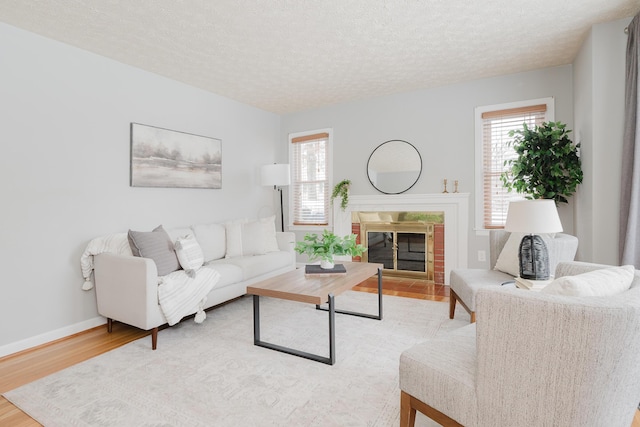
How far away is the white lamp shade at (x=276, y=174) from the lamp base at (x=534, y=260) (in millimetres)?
3259

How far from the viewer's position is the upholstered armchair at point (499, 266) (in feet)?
8.48

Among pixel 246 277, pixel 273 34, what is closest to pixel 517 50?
pixel 273 34

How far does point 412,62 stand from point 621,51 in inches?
69.3

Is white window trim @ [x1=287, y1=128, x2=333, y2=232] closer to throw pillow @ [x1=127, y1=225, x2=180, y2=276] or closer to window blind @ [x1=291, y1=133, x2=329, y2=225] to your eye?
window blind @ [x1=291, y1=133, x2=329, y2=225]

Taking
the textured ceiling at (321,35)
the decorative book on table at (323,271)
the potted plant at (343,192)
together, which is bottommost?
the decorative book on table at (323,271)

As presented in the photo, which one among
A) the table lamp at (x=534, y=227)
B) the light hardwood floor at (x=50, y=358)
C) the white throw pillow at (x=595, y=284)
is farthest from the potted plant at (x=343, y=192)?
the white throw pillow at (x=595, y=284)

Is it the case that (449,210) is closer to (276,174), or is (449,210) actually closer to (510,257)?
(510,257)

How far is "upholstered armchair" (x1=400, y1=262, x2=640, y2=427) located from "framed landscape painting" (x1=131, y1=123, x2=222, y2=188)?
11.5 feet

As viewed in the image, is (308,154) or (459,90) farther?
(308,154)

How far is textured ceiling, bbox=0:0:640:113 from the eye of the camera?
2.55 m

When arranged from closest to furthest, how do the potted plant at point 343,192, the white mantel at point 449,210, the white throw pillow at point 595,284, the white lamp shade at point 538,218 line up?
the white throw pillow at point 595,284, the white lamp shade at point 538,218, the white mantel at point 449,210, the potted plant at point 343,192

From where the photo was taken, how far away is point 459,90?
14.2 feet

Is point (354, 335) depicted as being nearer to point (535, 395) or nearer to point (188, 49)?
point (535, 395)

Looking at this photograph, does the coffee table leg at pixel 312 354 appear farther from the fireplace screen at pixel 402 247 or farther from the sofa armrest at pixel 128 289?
the fireplace screen at pixel 402 247
